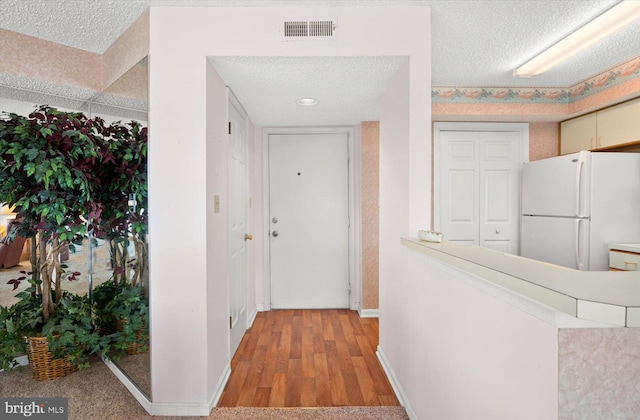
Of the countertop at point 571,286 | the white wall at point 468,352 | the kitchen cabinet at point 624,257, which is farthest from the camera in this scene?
the kitchen cabinet at point 624,257

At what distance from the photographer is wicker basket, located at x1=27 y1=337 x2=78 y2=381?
204cm

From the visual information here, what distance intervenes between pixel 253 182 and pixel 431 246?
2.44 meters

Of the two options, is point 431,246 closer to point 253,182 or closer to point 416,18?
point 416,18

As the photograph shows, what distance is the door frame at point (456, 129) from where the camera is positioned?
330cm

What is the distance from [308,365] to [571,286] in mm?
1998

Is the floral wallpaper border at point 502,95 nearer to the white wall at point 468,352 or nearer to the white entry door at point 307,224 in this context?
the white entry door at point 307,224

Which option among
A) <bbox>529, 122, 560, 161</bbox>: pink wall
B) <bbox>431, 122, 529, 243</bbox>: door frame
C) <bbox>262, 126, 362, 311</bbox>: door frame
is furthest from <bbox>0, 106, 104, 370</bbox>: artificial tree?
<bbox>529, 122, 560, 161</bbox>: pink wall

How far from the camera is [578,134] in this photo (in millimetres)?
3098

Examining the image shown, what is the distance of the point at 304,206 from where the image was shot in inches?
139

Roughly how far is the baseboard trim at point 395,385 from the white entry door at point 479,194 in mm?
1587

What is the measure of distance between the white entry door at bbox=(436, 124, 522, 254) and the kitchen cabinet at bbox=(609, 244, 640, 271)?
84cm

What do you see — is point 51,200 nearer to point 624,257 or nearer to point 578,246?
point 578,246

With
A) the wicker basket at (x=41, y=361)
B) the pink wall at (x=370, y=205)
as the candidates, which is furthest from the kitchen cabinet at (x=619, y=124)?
the wicker basket at (x=41, y=361)

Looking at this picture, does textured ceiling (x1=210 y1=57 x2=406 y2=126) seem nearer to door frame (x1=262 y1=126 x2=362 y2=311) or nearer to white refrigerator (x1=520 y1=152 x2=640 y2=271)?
door frame (x1=262 y1=126 x2=362 y2=311)
